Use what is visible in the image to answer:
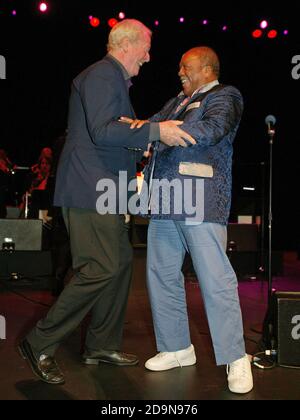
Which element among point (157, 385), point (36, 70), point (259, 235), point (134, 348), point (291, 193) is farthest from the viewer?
point (291, 193)

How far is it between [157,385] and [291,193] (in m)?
7.88

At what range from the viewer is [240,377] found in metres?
2.17

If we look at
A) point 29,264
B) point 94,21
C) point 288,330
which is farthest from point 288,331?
point 94,21

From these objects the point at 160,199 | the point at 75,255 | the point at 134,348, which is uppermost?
the point at 160,199

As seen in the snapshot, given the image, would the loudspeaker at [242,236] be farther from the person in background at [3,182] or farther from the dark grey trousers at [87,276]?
the dark grey trousers at [87,276]

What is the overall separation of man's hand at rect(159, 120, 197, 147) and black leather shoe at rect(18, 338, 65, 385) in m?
1.08

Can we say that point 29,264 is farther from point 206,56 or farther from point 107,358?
point 206,56

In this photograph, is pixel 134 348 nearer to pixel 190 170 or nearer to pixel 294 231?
pixel 190 170

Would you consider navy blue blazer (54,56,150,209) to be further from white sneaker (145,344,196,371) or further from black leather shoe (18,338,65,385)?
white sneaker (145,344,196,371)

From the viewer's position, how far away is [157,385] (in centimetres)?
223

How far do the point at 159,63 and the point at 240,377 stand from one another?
6.72 metres

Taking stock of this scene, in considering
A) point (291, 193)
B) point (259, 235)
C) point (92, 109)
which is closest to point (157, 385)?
point (92, 109)

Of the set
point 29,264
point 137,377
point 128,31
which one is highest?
point 128,31

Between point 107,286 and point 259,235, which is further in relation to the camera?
point 259,235
